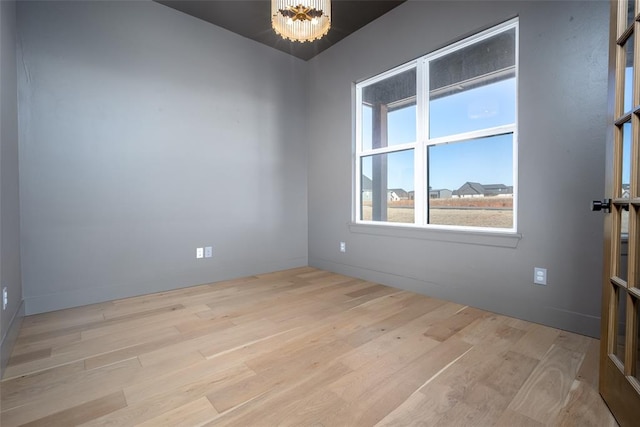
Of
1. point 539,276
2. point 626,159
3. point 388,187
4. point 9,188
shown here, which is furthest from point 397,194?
point 9,188

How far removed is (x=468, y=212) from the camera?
262 centimetres

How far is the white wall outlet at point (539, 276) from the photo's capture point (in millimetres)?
2146

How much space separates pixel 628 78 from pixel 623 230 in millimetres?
626

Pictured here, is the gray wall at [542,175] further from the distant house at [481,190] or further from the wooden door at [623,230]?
the wooden door at [623,230]

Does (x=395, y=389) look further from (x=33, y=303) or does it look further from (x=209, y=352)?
(x=33, y=303)

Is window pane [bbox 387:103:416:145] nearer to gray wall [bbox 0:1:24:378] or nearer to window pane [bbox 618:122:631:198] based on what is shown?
window pane [bbox 618:122:631:198]

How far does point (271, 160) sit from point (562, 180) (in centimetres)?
293

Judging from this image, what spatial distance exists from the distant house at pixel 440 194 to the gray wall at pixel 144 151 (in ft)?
6.10

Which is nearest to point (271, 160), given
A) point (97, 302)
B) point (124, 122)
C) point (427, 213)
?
point (124, 122)

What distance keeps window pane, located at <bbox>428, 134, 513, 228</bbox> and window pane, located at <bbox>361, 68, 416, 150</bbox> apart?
17.1 inches

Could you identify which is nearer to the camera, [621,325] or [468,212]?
[621,325]

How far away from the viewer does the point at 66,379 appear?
153 cm

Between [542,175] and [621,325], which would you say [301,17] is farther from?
[621,325]

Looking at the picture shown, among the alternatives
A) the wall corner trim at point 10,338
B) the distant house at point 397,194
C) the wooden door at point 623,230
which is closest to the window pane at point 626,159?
the wooden door at point 623,230
